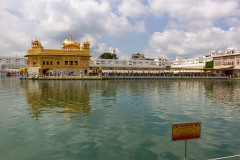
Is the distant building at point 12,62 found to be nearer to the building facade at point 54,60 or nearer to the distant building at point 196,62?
the building facade at point 54,60

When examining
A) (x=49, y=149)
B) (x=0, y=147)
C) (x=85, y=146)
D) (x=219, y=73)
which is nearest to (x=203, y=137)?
(x=85, y=146)

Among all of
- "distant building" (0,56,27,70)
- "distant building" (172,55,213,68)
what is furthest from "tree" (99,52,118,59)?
"distant building" (0,56,27,70)

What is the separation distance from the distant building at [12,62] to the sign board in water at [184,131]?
5211 inches

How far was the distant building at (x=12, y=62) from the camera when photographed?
118075mm

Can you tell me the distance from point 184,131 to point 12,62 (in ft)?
469

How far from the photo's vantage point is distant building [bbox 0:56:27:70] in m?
118

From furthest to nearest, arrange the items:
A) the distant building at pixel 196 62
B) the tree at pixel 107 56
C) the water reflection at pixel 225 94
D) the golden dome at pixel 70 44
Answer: the tree at pixel 107 56 → the distant building at pixel 196 62 → the golden dome at pixel 70 44 → the water reflection at pixel 225 94

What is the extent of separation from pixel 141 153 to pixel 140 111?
18.2ft

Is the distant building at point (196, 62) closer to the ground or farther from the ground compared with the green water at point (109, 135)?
farther from the ground

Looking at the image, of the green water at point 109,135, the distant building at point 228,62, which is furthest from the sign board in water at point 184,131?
the distant building at point 228,62

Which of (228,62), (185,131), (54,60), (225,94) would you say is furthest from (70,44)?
(228,62)

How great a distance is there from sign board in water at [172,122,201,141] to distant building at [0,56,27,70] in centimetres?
13236

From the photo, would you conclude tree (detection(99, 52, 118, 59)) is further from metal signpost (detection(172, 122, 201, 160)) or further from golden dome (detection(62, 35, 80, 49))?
metal signpost (detection(172, 122, 201, 160))

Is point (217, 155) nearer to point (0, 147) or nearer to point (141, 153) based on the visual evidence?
point (141, 153)
